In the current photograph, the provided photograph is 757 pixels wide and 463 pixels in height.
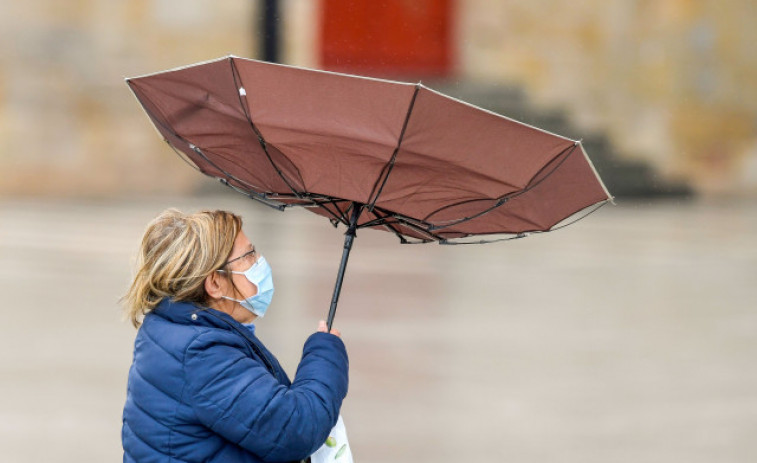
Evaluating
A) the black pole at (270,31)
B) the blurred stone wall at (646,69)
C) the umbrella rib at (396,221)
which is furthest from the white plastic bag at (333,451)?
the blurred stone wall at (646,69)

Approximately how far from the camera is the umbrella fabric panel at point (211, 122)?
2434 millimetres

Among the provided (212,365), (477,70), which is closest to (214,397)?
(212,365)

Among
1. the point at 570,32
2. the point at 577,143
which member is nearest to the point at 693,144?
the point at 570,32

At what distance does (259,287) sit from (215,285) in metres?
0.10

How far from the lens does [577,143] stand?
7.95ft

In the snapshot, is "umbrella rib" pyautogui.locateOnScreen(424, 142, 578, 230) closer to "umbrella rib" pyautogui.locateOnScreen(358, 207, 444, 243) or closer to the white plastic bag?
"umbrella rib" pyautogui.locateOnScreen(358, 207, 444, 243)

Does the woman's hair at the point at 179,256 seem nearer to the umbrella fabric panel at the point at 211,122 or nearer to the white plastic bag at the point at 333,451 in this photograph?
the umbrella fabric panel at the point at 211,122

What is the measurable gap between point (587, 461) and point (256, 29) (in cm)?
272

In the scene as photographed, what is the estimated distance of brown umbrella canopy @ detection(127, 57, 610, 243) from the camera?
7.55 feet

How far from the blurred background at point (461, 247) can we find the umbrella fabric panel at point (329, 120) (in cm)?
195

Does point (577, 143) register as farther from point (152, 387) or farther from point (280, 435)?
point (152, 387)

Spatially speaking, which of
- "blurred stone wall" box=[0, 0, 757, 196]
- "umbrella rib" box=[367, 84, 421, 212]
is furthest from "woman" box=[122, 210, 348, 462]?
"blurred stone wall" box=[0, 0, 757, 196]

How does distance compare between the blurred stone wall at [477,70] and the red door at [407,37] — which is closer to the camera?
the red door at [407,37]

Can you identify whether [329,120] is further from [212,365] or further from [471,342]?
[471,342]
